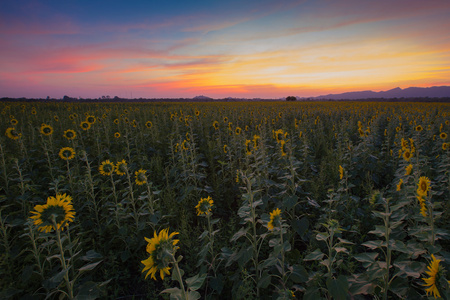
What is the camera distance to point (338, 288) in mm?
1516

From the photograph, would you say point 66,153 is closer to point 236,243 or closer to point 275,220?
point 236,243

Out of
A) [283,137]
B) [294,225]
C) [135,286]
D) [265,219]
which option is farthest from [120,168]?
[283,137]

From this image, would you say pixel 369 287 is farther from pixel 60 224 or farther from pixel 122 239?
pixel 122 239

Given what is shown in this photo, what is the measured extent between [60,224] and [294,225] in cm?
243

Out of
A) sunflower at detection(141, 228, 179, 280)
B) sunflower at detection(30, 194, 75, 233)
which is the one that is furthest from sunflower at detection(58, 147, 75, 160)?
sunflower at detection(141, 228, 179, 280)

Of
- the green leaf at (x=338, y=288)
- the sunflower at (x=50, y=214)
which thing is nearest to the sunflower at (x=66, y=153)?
the sunflower at (x=50, y=214)

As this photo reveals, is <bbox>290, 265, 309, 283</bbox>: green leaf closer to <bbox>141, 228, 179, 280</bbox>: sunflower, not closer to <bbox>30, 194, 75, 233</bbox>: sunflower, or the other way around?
<bbox>141, 228, 179, 280</bbox>: sunflower

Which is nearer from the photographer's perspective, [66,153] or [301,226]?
[301,226]

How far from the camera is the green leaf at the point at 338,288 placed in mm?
1489

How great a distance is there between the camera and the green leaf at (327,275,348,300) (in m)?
1.49

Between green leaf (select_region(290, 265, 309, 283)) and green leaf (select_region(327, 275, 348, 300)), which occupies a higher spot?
green leaf (select_region(327, 275, 348, 300))

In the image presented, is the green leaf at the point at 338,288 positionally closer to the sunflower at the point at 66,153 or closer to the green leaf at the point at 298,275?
the green leaf at the point at 298,275

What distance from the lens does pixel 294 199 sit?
8.79 feet

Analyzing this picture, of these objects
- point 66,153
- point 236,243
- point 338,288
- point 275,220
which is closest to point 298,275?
point 338,288
